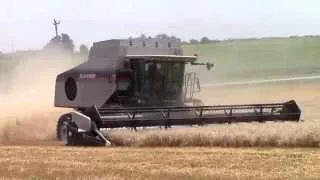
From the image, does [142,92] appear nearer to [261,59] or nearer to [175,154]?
[175,154]

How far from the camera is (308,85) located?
4950 cm

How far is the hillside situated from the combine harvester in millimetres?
31822

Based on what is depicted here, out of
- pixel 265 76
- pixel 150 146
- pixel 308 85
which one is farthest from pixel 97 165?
pixel 265 76

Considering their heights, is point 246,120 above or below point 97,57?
below

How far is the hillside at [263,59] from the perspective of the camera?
62.5 m

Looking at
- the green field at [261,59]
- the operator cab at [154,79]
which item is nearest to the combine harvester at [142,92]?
the operator cab at [154,79]

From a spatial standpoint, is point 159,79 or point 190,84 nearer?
point 159,79

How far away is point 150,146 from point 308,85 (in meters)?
35.0

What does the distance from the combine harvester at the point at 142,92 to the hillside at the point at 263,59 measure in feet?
104

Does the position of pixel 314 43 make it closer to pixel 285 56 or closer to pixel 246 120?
pixel 285 56

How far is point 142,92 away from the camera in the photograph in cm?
2066

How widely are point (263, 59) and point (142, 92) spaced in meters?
55.5

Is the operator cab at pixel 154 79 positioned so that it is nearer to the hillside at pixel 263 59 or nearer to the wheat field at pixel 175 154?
the wheat field at pixel 175 154

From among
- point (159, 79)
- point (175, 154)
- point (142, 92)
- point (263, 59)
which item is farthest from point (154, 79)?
point (263, 59)
